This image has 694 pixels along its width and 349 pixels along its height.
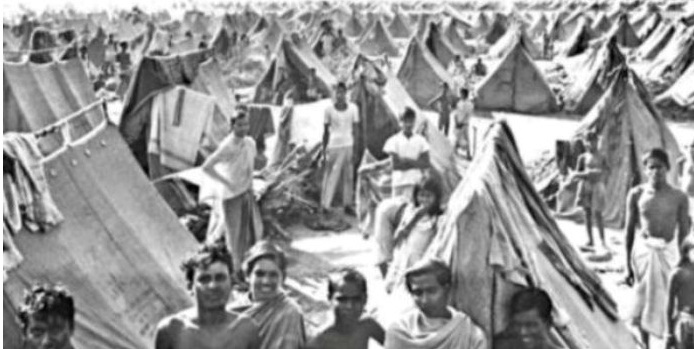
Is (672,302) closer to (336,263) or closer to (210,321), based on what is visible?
(210,321)

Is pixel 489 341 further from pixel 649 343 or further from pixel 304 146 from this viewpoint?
pixel 304 146

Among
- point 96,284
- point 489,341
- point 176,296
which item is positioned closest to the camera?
point 489,341

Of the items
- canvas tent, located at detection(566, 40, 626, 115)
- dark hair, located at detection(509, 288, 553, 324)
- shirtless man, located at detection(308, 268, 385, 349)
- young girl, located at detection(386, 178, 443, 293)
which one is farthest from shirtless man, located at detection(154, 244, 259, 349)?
canvas tent, located at detection(566, 40, 626, 115)

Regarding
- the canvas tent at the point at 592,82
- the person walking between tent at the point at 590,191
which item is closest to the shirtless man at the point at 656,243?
the person walking between tent at the point at 590,191

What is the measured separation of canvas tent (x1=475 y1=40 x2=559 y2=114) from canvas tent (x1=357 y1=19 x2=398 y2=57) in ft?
41.8

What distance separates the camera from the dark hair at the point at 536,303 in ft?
14.1

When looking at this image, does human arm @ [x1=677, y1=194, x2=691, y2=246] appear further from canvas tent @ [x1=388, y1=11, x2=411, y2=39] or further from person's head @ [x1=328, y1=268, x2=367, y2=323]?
canvas tent @ [x1=388, y1=11, x2=411, y2=39]

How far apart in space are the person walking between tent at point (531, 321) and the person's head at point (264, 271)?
120cm

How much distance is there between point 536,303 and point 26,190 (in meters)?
3.66

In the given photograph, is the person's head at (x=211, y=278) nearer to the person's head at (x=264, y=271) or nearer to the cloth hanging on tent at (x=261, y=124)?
the person's head at (x=264, y=271)

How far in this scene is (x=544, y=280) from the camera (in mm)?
5281

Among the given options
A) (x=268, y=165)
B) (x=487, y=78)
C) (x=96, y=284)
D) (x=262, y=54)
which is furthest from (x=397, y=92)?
(x=262, y=54)

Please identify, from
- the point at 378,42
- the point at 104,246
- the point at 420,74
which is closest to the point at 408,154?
the point at 104,246

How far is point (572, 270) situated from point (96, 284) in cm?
338
